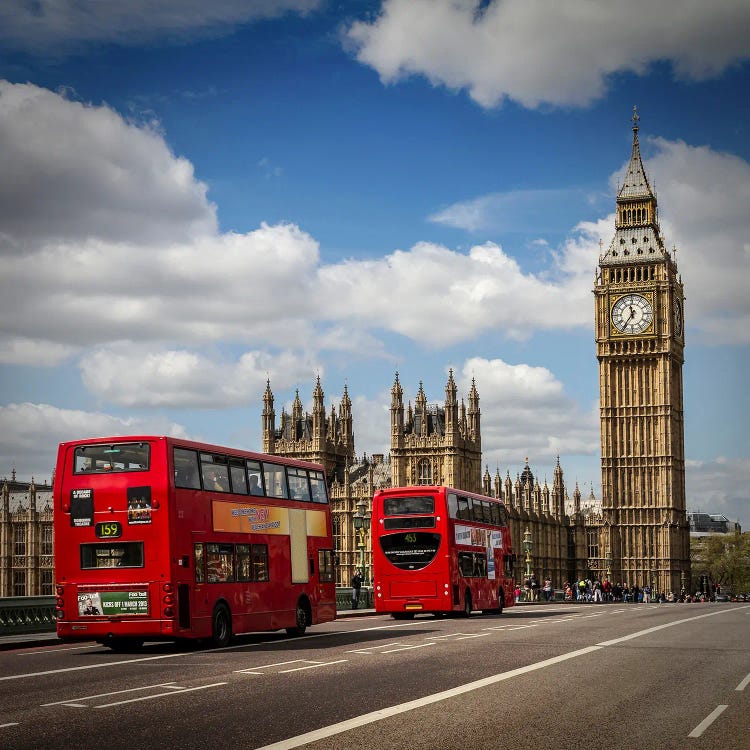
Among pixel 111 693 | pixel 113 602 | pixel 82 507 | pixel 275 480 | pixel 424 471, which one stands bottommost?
pixel 111 693

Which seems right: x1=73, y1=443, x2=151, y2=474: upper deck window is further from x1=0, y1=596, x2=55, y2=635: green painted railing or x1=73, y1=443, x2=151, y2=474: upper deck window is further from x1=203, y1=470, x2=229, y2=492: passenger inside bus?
x1=0, y1=596, x2=55, y2=635: green painted railing

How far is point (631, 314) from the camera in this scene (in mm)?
114812

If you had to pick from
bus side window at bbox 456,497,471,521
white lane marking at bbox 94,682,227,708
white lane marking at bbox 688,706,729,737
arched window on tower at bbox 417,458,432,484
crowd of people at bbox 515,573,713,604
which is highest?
arched window on tower at bbox 417,458,432,484

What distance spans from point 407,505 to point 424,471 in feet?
221

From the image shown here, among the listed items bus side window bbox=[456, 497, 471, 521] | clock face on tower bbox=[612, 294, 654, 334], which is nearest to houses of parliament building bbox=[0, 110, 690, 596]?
clock face on tower bbox=[612, 294, 654, 334]

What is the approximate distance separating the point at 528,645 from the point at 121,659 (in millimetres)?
8038

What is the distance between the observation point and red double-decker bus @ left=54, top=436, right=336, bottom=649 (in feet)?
73.4

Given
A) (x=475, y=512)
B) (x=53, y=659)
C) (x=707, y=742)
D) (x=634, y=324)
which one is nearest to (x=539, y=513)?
(x=634, y=324)

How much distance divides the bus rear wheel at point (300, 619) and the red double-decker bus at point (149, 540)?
9.27 ft

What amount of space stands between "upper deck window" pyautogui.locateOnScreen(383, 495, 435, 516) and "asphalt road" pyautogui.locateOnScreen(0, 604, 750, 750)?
11.5 m

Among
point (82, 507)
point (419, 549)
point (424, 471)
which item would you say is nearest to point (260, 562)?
point (82, 507)

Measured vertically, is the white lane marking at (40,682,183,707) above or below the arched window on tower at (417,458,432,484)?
below

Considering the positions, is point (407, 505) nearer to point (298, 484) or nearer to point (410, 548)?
point (410, 548)

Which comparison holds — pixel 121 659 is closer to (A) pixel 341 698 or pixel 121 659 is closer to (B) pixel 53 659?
(B) pixel 53 659
